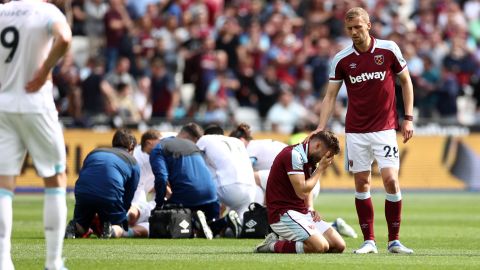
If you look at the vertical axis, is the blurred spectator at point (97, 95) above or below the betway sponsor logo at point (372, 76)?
below

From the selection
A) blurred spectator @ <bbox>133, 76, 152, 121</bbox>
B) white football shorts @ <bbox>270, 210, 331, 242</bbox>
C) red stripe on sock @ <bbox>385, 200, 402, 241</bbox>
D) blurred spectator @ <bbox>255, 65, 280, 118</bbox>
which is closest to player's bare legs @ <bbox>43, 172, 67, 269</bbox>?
white football shorts @ <bbox>270, 210, 331, 242</bbox>

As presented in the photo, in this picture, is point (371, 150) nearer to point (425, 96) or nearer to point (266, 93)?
point (266, 93)

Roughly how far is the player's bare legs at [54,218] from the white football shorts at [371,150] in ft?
14.5

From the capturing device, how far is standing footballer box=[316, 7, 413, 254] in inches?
493

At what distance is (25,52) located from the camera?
9094 mm

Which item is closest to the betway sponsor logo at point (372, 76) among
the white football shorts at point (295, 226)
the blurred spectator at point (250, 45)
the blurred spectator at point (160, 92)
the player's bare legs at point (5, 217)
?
the white football shorts at point (295, 226)

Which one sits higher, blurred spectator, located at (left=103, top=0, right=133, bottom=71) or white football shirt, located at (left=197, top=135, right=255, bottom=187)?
blurred spectator, located at (left=103, top=0, right=133, bottom=71)

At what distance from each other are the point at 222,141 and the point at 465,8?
1919 cm

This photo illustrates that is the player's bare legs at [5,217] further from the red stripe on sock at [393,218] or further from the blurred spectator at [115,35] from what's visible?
the blurred spectator at [115,35]

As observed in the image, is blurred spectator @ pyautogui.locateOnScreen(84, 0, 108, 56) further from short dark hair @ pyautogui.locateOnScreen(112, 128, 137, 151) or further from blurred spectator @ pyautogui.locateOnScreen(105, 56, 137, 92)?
short dark hair @ pyautogui.locateOnScreen(112, 128, 137, 151)

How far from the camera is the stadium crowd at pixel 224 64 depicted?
88.1ft

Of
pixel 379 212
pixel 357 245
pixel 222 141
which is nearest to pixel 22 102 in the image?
pixel 357 245

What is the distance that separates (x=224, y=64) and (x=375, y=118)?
52.6 ft

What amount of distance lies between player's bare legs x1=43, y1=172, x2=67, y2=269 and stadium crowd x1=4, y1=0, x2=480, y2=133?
55.6ft
